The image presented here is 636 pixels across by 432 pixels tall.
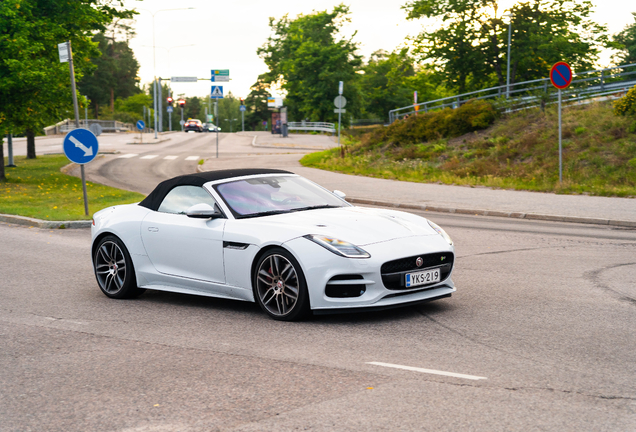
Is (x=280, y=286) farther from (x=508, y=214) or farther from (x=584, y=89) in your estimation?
(x=584, y=89)

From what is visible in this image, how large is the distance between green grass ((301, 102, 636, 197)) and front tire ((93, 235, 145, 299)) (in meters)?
15.8

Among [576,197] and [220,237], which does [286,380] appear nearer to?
[220,237]

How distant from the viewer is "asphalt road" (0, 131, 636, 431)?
4.02m

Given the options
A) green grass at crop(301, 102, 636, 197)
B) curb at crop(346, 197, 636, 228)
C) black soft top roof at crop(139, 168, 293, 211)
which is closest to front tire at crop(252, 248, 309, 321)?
black soft top roof at crop(139, 168, 293, 211)

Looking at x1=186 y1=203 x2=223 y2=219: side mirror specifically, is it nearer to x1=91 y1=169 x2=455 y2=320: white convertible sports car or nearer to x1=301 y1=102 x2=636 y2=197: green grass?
x1=91 y1=169 x2=455 y2=320: white convertible sports car

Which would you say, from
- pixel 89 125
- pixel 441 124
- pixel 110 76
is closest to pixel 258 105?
pixel 110 76

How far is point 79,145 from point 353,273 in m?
9.69

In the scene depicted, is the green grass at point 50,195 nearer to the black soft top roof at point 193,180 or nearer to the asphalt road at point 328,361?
the black soft top roof at point 193,180

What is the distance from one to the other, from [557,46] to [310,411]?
1635 inches

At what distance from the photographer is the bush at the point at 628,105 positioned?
2469cm

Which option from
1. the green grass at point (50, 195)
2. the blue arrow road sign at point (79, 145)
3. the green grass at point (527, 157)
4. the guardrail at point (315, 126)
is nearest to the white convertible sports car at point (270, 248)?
the blue arrow road sign at point (79, 145)

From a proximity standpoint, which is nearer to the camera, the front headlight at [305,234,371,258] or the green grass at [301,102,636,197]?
the front headlight at [305,234,371,258]

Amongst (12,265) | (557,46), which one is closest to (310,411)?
(12,265)

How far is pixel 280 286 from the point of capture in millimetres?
6395
